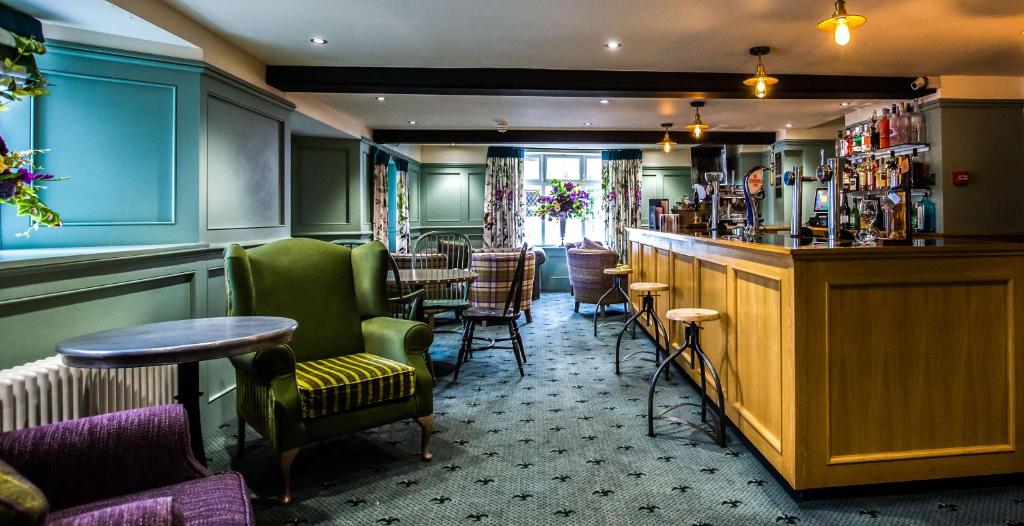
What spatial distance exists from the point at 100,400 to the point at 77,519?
1.63 meters

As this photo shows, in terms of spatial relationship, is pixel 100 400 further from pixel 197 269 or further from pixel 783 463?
pixel 783 463

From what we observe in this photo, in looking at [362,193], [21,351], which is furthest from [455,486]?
[362,193]

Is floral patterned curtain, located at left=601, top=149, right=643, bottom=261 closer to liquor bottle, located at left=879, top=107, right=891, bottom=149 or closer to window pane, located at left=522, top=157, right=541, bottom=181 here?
window pane, located at left=522, top=157, right=541, bottom=181

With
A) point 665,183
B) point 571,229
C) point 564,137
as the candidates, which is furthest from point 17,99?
point 665,183

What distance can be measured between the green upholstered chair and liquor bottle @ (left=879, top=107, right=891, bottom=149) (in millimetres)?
5502

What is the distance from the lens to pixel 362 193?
717 cm

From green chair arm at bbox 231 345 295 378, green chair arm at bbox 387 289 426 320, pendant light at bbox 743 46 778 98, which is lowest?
green chair arm at bbox 231 345 295 378

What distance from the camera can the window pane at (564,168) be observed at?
10180 mm

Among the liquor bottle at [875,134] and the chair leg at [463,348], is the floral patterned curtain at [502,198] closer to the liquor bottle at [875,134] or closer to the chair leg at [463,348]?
the chair leg at [463,348]

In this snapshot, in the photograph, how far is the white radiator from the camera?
1945 millimetres

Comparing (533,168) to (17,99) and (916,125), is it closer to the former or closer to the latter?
(916,125)

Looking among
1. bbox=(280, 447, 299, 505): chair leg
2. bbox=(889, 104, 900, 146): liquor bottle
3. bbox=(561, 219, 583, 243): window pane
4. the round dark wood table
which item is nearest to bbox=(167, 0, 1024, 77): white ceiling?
bbox=(889, 104, 900, 146): liquor bottle

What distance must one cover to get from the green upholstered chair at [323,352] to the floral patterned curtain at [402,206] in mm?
5078

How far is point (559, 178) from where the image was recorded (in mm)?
10109
